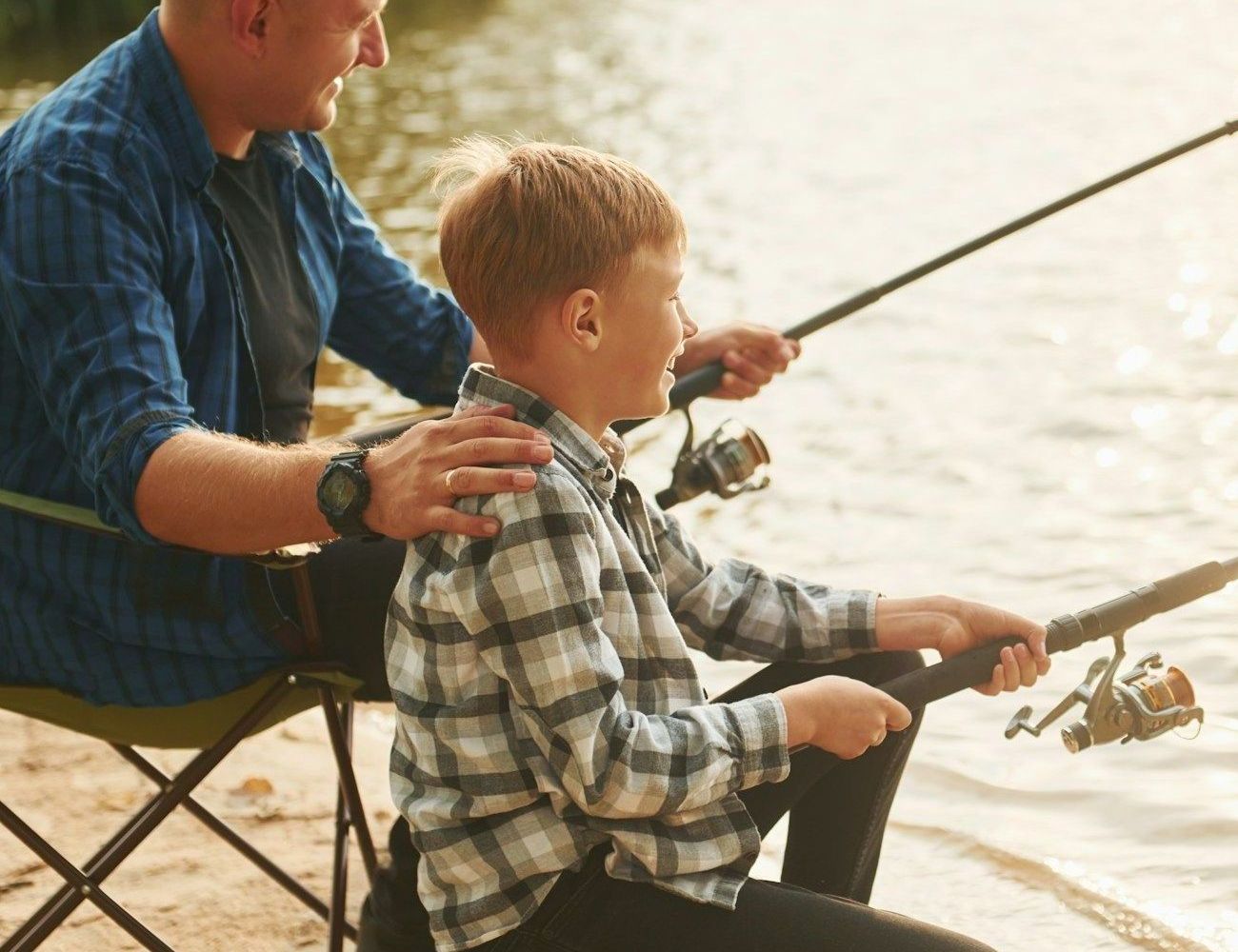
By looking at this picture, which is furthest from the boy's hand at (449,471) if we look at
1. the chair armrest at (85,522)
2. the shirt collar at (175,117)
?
the shirt collar at (175,117)

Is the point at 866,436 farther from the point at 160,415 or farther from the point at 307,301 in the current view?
the point at 160,415

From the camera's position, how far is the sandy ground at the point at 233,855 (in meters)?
2.30

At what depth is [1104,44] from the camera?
31.2 ft

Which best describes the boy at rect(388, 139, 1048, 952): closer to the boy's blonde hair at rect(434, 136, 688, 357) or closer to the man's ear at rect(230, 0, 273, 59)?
the boy's blonde hair at rect(434, 136, 688, 357)

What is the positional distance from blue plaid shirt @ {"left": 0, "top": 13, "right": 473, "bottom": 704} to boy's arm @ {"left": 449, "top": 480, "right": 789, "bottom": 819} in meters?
0.43

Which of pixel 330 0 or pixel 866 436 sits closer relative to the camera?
pixel 330 0

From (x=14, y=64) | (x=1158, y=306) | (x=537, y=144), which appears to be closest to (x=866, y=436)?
(x=1158, y=306)

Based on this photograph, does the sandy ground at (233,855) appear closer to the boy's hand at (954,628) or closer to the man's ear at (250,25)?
the boy's hand at (954,628)

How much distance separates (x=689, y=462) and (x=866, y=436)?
2413 millimetres

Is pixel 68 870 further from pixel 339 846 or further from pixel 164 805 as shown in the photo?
pixel 339 846

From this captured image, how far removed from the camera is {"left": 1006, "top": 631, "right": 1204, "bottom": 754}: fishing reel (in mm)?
1599

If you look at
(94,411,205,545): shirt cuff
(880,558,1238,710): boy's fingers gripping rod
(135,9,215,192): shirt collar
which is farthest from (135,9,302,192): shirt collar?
(880,558,1238,710): boy's fingers gripping rod

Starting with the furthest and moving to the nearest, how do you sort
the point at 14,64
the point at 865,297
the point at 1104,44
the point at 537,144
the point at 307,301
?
the point at 14,64
the point at 1104,44
the point at 865,297
the point at 307,301
the point at 537,144

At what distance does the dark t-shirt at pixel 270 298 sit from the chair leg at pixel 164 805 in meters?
0.34
